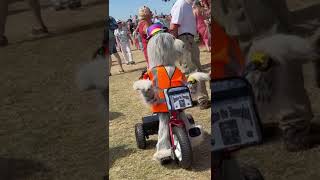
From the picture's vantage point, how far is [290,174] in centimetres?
218

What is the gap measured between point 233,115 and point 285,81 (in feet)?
0.86

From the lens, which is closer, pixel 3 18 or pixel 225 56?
pixel 225 56

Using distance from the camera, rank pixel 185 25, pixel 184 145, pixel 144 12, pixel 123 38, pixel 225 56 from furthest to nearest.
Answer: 1. pixel 123 38
2. pixel 144 12
3. pixel 185 25
4. pixel 184 145
5. pixel 225 56

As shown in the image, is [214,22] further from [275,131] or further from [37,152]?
[37,152]

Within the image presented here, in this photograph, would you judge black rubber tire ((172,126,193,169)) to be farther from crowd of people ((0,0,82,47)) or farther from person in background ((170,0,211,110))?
person in background ((170,0,211,110))

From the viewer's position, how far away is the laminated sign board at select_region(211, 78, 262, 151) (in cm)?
205

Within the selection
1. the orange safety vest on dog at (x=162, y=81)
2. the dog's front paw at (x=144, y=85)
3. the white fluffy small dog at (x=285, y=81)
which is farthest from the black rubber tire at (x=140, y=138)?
the white fluffy small dog at (x=285, y=81)

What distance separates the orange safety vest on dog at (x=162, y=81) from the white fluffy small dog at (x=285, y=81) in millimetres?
1813

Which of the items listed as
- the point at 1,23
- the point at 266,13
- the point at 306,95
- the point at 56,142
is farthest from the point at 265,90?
the point at 1,23

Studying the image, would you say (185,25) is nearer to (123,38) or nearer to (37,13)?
(37,13)

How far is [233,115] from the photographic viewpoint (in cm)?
211

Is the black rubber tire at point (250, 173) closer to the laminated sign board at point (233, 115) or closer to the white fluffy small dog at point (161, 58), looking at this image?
the laminated sign board at point (233, 115)

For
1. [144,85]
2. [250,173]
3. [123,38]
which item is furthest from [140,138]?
[123,38]

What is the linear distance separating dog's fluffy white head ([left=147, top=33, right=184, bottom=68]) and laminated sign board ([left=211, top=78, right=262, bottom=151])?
5.70ft
